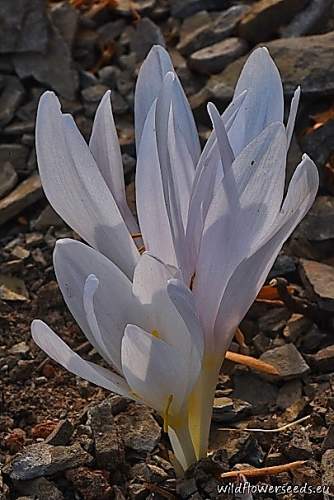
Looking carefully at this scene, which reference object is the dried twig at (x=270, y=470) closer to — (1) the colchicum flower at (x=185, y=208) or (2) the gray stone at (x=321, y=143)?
(1) the colchicum flower at (x=185, y=208)

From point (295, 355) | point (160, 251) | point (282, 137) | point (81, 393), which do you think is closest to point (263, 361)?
point (295, 355)

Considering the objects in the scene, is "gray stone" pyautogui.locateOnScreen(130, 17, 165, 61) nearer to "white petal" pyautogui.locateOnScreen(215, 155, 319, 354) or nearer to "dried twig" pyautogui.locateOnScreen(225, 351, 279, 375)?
"dried twig" pyautogui.locateOnScreen(225, 351, 279, 375)

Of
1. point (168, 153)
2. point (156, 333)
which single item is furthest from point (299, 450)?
point (168, 153)

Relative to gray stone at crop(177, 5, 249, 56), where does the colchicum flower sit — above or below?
above

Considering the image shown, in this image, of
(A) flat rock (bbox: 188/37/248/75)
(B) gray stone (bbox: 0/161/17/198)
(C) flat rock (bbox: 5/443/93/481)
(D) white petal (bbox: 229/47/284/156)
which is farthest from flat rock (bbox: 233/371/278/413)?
(A) flat rock (bbox: 188/37/248/75)

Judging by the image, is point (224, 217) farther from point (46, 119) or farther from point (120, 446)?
point (120, 446)

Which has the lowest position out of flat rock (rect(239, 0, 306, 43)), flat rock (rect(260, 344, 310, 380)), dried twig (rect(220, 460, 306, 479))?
flat rock (rect(260, 344, 310, 380))
